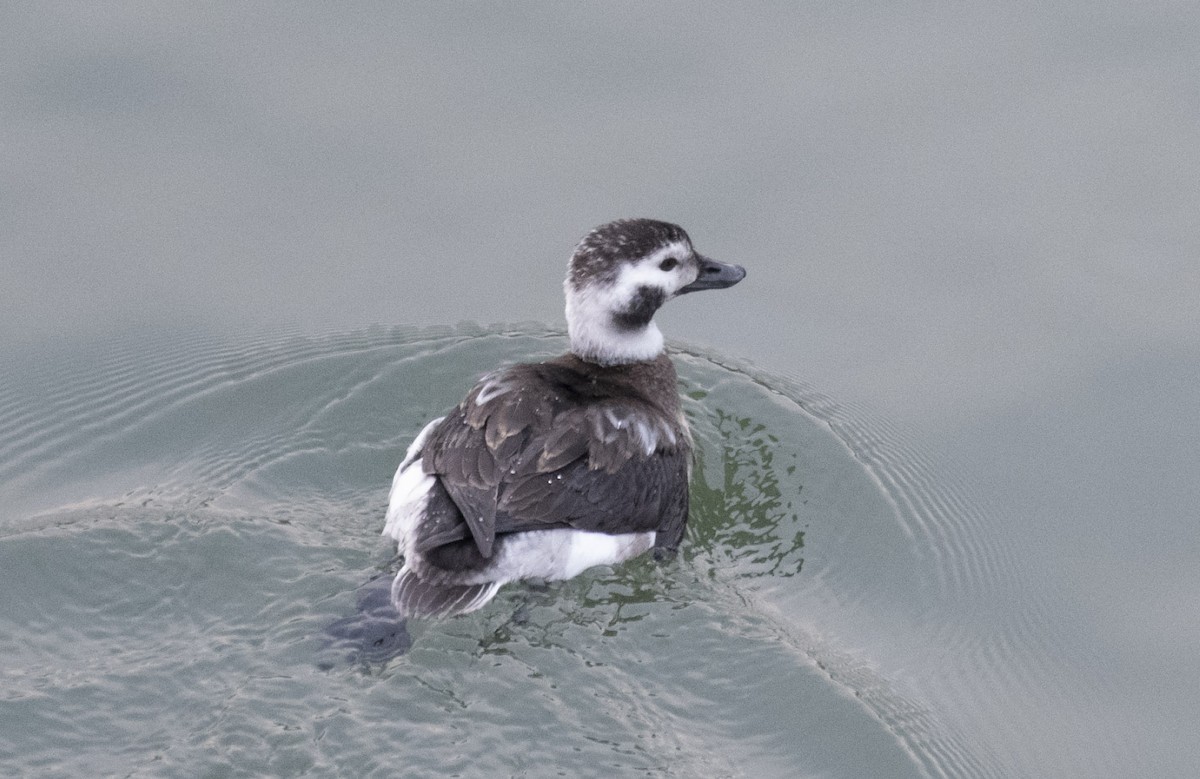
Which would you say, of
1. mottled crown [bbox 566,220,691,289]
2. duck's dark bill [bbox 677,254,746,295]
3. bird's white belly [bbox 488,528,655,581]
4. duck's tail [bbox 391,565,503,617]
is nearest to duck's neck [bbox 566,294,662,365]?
mottled crown [bbox 566,220,691,289]

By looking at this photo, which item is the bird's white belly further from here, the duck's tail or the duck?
the duck's tail

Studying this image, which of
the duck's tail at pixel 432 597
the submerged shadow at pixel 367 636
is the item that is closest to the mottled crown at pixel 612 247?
the duck's tail at pixel 432 597

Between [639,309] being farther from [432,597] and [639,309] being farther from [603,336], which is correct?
[432,597]

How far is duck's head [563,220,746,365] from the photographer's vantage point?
9.84 m

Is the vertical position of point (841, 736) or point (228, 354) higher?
point (228, 354)

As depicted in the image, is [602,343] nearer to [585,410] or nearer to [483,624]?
[585,410]

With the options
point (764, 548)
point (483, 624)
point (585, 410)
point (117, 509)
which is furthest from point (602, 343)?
point (117, 509)

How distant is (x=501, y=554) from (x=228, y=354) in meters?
2.78

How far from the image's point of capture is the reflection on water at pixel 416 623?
785 cm

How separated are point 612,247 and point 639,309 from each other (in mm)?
434

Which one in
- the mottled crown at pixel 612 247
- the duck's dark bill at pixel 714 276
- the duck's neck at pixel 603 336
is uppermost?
the mottled crown at pixel 612 247

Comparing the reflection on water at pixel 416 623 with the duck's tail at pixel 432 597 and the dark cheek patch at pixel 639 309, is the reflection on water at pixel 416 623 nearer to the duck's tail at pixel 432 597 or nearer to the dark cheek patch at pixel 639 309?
the duck's tail at pixel 432 597

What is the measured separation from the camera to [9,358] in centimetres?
1050

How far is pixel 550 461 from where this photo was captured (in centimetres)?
904
